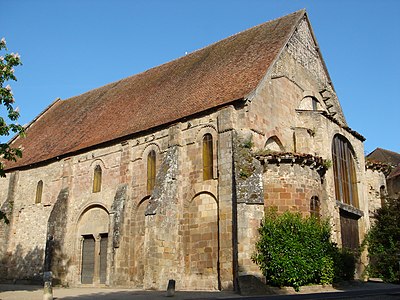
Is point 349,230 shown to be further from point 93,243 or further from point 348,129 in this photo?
point 93,243

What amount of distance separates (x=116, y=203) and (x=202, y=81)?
756 centimetres

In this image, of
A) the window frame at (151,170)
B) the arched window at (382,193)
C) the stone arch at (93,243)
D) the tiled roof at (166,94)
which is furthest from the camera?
the arched window at (382,193)

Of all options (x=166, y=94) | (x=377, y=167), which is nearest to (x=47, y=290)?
(x=166, y=94)

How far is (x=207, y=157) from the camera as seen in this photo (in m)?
19.8

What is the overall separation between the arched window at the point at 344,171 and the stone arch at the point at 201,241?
276 inches

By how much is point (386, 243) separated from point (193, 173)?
36.9 ft

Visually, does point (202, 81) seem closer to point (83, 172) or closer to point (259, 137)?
point (259, 137)

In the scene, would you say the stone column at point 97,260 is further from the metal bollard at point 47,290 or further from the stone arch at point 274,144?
the stone arch at point 274,144

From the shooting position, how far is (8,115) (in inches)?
637

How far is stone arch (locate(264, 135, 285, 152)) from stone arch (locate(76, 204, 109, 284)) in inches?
363

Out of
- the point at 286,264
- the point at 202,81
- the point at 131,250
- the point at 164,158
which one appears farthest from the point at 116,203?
the point at 286,264

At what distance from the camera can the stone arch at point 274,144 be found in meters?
20.3

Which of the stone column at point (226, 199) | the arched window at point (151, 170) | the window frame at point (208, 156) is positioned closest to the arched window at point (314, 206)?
the stone column at point (226, 199)

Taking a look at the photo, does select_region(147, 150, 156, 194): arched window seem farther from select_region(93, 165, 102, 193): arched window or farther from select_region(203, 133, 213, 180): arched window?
select_region(93, 165, 102, 193): arched window
